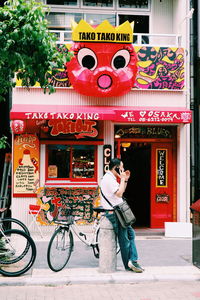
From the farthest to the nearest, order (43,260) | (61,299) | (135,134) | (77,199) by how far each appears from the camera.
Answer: (135,134) → (77,199) → (43,260) → (61,299)

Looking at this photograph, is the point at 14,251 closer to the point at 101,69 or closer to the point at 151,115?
the point at 151,115

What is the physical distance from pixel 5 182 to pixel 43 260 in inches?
189

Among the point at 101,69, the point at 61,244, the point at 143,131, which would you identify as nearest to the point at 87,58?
the point at 101,69

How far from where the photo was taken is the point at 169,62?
38.0ft

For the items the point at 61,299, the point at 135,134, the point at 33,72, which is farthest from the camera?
the point at 135,134

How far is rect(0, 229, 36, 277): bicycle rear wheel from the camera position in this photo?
A: 7.13 metres

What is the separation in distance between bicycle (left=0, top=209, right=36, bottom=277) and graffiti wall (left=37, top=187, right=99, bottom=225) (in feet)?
11.3

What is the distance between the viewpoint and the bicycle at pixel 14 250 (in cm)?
713

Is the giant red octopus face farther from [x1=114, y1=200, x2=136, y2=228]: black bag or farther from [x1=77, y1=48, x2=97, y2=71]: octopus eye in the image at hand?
[x1=114, y1=200, x2=136, y2=228]: black bag

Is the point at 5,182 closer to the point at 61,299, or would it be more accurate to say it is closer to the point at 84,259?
the point at 84,259

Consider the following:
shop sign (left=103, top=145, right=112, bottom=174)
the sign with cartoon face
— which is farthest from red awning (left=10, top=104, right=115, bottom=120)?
shop sign (left=103, top=145, right=112, bottom=174)

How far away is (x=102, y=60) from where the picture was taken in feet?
36.2

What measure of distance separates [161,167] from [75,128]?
282 centimetres

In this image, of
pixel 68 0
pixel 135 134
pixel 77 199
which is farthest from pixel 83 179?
pixel 68 0
